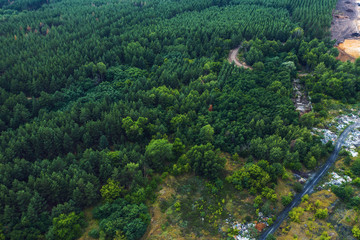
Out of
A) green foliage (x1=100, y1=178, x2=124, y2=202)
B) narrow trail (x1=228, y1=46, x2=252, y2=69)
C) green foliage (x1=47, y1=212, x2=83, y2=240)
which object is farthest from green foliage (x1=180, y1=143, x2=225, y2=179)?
narrow trail (x1=228, y1=46, x2=252, y2=69)

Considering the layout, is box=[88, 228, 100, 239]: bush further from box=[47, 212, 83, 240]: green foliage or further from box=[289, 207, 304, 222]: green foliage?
box=[289, 207, 304, 222]: green foliage

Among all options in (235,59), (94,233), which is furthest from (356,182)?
(235,59)

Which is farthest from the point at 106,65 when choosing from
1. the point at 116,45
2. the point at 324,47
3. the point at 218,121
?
the point at 324,47

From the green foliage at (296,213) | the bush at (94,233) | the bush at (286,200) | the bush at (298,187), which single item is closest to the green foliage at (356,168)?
the bush at (298,187)

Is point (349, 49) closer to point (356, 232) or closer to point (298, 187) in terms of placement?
point (298, 187)

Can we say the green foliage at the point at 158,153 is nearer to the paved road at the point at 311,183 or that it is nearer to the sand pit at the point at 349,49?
the paved road at the point at 311,183

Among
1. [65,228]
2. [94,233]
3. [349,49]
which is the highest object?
[349,49]

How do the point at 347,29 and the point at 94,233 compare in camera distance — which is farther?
the point at 347,29
